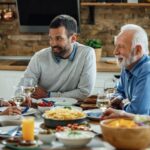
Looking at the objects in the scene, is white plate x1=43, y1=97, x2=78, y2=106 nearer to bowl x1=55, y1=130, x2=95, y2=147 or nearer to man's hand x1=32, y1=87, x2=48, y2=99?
man's hand x1=32, y1=87, x2=48, y2=99

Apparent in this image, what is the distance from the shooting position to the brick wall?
5.71 meters

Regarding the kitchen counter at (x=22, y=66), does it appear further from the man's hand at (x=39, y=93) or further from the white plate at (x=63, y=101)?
the white plate at (x=63, y=101)

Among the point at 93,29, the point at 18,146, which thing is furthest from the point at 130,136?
the point at 93,29

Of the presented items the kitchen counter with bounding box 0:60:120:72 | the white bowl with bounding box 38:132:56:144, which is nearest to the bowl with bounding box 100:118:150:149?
the white bowl with bounding box 38:132:56:144

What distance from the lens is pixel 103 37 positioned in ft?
19.0

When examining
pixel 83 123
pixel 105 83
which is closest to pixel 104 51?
pixel 105 83

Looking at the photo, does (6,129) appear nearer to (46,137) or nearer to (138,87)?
(46,137)

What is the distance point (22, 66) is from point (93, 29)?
111 centimetres

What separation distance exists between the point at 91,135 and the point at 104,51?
11.6ft

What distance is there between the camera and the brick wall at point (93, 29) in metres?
5.71

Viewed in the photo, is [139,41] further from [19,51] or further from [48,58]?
[19,51]

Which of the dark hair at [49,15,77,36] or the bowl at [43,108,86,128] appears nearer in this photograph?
the bowl at [43,108,86,128]

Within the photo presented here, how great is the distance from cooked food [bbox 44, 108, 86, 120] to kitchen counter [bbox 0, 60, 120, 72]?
93.8 inches

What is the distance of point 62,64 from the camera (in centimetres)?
402
